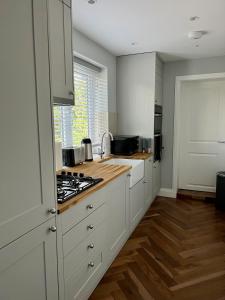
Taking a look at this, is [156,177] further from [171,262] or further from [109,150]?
[171,262]

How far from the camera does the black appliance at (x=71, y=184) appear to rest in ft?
4.79

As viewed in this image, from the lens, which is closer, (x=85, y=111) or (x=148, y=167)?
(x=85, y=111)

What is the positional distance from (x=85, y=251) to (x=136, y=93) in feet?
8.46

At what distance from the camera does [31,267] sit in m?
1.12

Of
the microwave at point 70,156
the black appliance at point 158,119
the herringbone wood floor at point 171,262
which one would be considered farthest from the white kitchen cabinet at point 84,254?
the black appliance at point 158,119

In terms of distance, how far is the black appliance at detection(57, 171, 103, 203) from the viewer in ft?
4.79

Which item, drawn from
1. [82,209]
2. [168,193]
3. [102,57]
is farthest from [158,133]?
[82,209]

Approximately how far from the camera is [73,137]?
9.11 ft

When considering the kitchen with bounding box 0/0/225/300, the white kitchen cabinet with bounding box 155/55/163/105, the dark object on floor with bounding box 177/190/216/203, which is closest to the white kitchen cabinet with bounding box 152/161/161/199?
the kitchen with bounding box 0/0/225/300

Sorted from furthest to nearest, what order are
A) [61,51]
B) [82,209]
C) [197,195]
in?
[197,195]
[61,51]
[82,209]

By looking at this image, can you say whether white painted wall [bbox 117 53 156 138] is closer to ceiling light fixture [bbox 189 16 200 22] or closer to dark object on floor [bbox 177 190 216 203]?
ceiling light fixture [bbox 189 16 200 22]

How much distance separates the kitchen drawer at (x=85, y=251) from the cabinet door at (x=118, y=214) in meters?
0.20

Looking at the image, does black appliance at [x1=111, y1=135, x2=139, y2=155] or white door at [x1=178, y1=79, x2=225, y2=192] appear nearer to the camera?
black appliance at [x1=111, y1=135, x2=139, y2=155]

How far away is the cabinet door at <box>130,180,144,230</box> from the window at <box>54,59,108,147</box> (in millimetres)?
896
